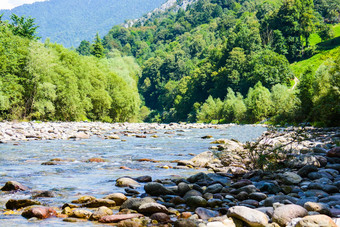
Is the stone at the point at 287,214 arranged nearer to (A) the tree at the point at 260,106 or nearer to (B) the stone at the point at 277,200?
(B) the stone at the point at 277,200

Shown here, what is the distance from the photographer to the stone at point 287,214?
212 inches

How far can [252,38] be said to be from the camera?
378ft

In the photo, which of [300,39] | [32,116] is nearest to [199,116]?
[300,39]

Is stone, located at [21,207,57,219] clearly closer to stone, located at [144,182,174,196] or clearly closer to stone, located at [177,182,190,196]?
stone, located at [144,182,174,196]

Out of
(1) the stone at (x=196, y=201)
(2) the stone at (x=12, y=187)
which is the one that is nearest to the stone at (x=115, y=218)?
(1) the stone at (x=196, y=201)

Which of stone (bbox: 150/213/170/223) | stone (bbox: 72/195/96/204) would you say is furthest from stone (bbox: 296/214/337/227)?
stone (bbox: 72/195/96/204)

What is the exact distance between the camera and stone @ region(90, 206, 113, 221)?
6160 millimetres

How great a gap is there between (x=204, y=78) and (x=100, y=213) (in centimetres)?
11928

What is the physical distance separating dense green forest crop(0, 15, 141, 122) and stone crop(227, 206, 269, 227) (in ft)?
118

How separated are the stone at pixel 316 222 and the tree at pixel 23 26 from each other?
57.3 metres

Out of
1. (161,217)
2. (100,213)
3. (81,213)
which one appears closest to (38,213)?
(81,213)

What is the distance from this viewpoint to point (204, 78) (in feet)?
407

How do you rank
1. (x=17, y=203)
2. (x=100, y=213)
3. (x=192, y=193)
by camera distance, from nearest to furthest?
(x=100, y=213), (x=17, y=203), (x=192, y=193)

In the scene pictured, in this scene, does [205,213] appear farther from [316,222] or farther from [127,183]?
[127,183]
